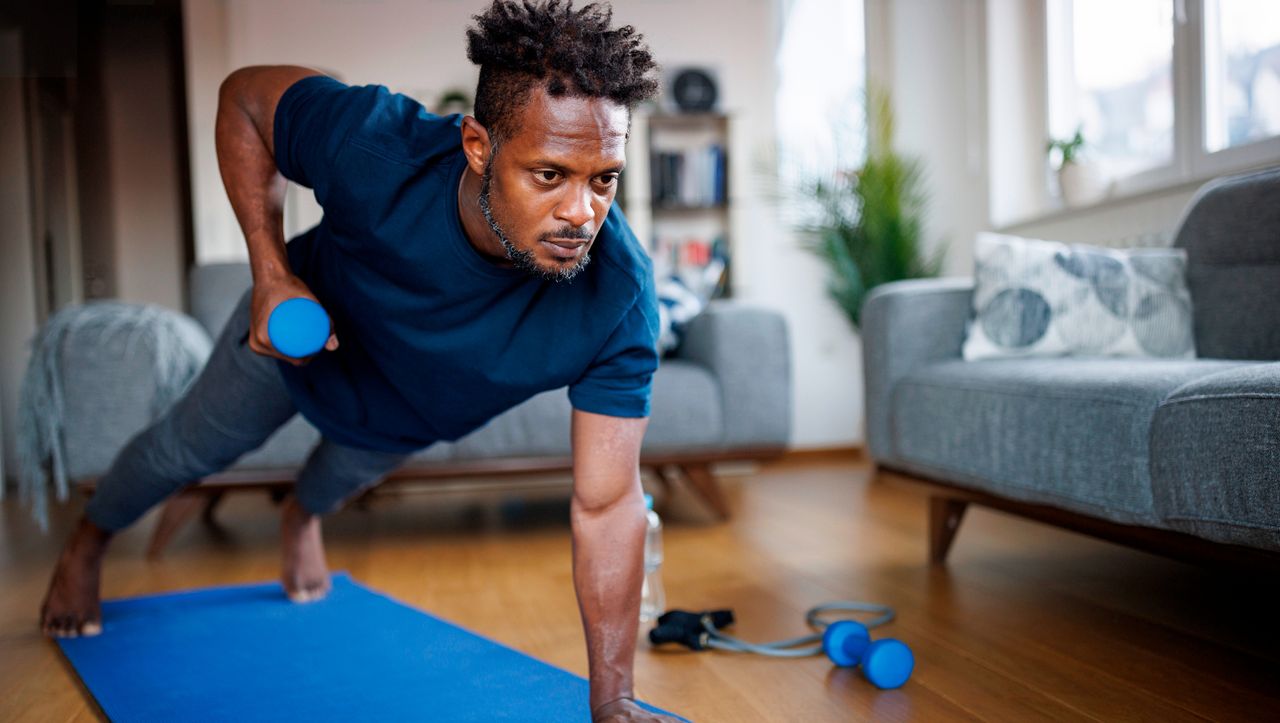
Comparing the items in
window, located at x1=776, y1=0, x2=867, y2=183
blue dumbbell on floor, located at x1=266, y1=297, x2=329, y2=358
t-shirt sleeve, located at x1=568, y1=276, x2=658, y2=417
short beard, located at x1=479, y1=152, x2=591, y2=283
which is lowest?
t-shirt sleeve, located at x1=568, y1=276, x2=658, y2=417

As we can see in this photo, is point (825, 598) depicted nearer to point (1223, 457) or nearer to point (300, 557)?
point (1223, 457)

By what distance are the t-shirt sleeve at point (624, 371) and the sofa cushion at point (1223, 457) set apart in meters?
0.73

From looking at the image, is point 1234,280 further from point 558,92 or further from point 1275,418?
point 558,92

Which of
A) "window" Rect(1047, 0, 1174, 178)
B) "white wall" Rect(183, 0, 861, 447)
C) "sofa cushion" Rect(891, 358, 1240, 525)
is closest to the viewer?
"sofa cushion" Rect(891, 358, 1240, 525)

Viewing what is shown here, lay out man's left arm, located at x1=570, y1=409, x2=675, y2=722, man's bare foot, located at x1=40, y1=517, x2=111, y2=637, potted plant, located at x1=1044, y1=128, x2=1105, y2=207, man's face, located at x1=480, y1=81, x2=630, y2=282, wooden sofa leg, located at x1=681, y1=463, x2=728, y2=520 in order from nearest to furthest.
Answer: man's face, located at x1=480, y1=81, x2=630, y2=282
man's left arm, located at x1=570, y1=409, x2=675, y2=722
man's bare foot, located at x1=40, y1=517, x2=111, y2=637
wooden sofa leg, located at x1=681, y1=463, x2=728, y2=520
potted plant, located at x1=1044, y1=128, x2=1105, y2=207

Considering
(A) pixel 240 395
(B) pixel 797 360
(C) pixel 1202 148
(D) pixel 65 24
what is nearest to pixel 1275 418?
(A) pixel 240 395

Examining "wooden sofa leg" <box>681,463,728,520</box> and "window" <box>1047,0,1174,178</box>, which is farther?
"window" <box>1047,0,1174,178</box>

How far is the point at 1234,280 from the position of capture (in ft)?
6.79

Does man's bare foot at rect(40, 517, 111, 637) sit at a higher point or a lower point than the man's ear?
lower

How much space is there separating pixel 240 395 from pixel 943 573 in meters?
1.42

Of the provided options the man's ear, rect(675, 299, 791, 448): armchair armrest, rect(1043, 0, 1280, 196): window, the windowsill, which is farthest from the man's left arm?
rect(1043, 0, 1280, 196): window

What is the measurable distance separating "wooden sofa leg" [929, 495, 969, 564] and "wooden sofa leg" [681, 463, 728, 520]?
797mm

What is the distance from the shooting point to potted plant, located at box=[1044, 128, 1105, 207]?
11.0 ft

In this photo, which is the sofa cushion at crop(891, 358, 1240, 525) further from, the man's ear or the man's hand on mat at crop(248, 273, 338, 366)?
the man's hand on mat at crop(248, 273, 338, 366)
